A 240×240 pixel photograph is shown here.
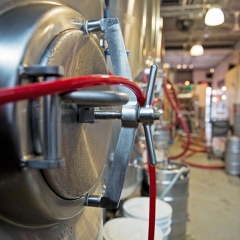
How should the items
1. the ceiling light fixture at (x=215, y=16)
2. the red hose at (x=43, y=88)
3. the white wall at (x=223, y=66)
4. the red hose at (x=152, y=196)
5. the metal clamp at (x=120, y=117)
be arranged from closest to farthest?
the red hose at (x=43, y=88) < the metal clamp at (x=120, y=117) < the red hose at (x=152, y=196) < the ceiling light fixture at (x=215, y=16) < the white wall at (x=223, y=66)

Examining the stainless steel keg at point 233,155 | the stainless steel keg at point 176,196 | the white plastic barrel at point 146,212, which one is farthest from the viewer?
the stainless steel keg at point 233,155

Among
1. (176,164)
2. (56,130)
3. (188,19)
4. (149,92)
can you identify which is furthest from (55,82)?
(188,19)

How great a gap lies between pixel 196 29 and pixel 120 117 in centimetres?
622

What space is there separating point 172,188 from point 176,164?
28cm

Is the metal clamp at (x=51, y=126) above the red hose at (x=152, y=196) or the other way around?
above

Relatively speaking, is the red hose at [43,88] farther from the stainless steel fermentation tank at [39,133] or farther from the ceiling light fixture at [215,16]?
the ceiling light fixture at [215,16]

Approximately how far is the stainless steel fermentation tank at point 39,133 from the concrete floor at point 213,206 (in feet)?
5.58

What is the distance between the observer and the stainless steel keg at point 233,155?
3.57 meters

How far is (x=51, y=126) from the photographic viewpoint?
0.36m

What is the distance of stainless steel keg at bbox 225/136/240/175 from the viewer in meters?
3.57

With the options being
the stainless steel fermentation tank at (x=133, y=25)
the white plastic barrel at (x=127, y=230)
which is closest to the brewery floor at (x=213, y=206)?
the white plastic barrel at (x=127, y=230)

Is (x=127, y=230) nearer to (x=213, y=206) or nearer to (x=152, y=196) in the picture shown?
(x=152, y=196)

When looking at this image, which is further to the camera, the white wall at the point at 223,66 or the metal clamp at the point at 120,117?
the white wall at the point at 223,66

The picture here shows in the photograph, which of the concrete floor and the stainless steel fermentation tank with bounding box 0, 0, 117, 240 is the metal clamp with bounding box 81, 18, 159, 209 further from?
the concrete floor
